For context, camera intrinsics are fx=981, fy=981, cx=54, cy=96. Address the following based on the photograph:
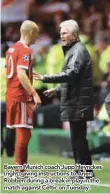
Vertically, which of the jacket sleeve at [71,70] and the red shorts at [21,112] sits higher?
the jacket sleeve at [71,70]

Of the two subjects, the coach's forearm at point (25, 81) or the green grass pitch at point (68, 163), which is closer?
the green grass pitch at point (68, 163)

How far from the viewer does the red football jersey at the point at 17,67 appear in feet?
37.7

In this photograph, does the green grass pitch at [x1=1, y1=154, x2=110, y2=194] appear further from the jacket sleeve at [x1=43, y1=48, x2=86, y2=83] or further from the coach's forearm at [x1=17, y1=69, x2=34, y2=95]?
the jacket sleeve at [x1=43, y1=48, x2=86, y2=83]

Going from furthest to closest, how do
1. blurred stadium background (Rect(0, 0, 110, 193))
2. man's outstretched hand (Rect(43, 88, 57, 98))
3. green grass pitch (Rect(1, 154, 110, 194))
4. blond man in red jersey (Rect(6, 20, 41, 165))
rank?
1. blurred stadium background (Rect(0, 0, 110, 193))
2. man's outstretched hand (Rect(43, 88, 57, 98))
3. blond man in red jersey (Rect(6, 20, 41, 165))
4. green grass pitch (Rect(1, 154, 110, 194))

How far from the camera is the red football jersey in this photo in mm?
11484

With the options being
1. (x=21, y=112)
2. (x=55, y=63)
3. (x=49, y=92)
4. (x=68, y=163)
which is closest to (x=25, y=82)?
(x=21, y=112)

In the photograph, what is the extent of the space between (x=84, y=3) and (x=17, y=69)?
8.54m

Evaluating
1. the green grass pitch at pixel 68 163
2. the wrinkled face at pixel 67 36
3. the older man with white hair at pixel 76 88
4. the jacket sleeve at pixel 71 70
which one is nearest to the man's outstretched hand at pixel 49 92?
the older man with white hair at pixel 76 88

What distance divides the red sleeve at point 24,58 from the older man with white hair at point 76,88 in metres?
0.22

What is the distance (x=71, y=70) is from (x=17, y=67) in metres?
0.66

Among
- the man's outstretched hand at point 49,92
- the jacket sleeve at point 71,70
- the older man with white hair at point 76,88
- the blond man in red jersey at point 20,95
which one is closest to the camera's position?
the jacket sleeve at point 71,70

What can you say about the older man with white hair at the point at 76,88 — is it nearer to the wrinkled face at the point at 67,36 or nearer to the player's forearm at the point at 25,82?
the wrinkled face at the point at 67,36

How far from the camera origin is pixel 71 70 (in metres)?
11.3

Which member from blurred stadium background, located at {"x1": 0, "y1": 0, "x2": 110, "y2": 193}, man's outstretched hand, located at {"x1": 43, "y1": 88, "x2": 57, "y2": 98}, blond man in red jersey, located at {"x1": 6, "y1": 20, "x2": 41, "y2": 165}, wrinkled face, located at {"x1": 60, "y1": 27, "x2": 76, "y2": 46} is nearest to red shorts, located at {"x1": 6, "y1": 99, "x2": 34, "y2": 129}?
blond man in red jersey, located at {"x1": 6, "y1": 20, "x2": 41, "y2": 165}
